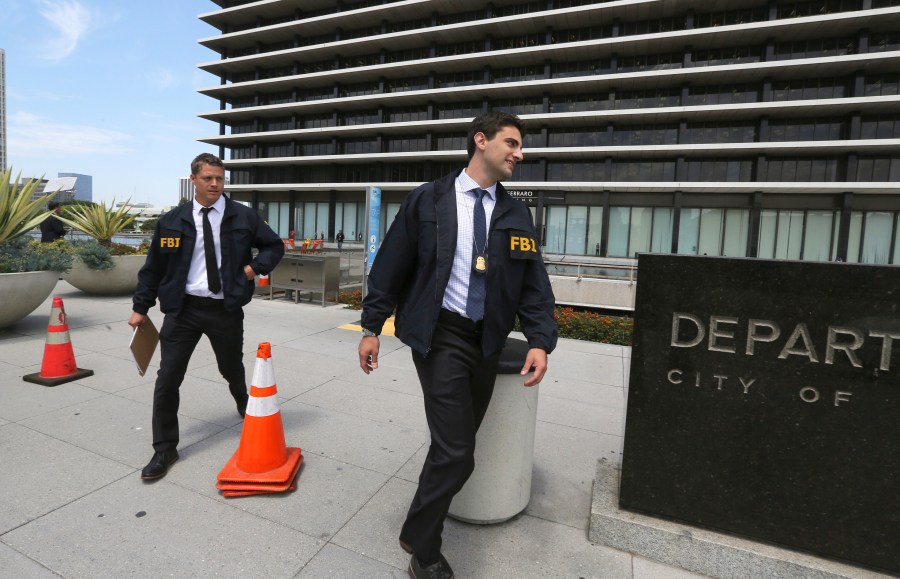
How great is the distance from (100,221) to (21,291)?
4100mm

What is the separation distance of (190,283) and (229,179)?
5309 centimetres

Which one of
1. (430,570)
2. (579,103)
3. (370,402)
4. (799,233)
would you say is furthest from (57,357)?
(799,233)

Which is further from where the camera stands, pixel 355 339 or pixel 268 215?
pixel 268 215

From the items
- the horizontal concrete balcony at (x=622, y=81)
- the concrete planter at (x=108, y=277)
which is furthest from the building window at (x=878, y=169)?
the concrete planter at (x=108, y=277)

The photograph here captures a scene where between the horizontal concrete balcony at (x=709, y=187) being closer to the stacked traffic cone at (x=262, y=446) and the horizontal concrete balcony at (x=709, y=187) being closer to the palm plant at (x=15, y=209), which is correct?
the palm plant at (x=15, y=209)

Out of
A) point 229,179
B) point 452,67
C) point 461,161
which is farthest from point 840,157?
point 229,179

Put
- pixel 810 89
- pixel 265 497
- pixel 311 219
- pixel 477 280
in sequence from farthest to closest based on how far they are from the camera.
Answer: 1. pixel 311 219
2. pixel 810 89
3. pixel 265 497
4. pixel 477 280

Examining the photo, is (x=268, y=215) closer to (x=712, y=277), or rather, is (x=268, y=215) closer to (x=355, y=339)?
(x=355, y=339)

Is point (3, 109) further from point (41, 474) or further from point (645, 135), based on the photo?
point (41, 474)

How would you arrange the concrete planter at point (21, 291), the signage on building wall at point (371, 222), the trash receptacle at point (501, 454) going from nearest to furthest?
the trash receptacle at point (501, 454) < the concrete planter at point (21, 291) < the signage on building wall at point (371, 222)

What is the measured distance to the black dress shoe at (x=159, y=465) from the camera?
2.96 meters

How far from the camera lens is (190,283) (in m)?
3.26

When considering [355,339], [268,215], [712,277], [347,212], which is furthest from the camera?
[268,215]

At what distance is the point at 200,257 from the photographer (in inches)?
130
